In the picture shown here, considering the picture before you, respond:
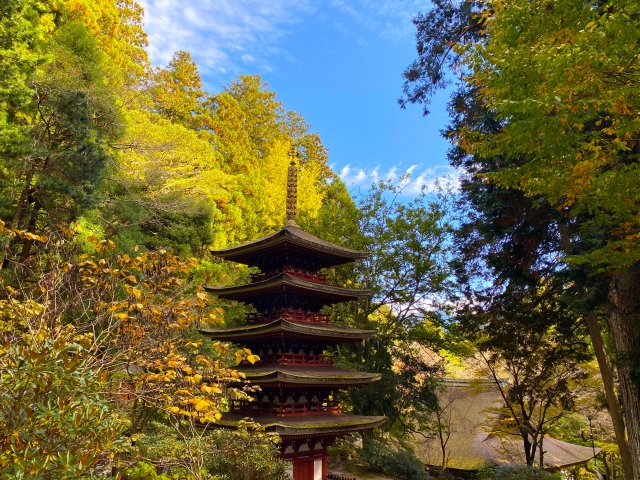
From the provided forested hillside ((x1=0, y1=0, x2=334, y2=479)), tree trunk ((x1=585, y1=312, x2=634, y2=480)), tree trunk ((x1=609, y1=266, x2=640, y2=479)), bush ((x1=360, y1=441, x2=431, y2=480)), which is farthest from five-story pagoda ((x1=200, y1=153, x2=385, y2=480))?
tree trunk ((x1=609, y1=266, x2=640, y2=479))

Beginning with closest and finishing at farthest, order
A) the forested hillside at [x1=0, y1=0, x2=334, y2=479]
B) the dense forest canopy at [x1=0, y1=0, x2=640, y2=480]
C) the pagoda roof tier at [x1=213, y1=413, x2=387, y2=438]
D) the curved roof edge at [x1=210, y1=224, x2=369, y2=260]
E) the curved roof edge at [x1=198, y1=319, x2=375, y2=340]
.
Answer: the forested hillside at [x1=0, y1=0, x2=334, y2=479] < the dense forest canopy at [x1=0, y1=0, x2=640, y2=480] < the pagoda roof tier at [x1=213, y1=413, x2=387, y2=438] < the curved roof edge at [x1=198, y1=319, x2=375, y2=340] < the curved roof edge at [x1=210, y1=224, x2=369, y2=260]

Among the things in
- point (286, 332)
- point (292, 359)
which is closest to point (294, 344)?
point (292, 359)

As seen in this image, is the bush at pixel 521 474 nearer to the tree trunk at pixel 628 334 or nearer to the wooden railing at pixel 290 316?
the tree trunk at pixel 628 334

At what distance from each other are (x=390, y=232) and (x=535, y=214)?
924 centimetres

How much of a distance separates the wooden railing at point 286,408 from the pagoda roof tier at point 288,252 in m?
4.10

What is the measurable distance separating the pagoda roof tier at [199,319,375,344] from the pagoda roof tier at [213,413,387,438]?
2127 millimetres

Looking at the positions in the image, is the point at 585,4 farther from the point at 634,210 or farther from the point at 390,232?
the point at 390,232

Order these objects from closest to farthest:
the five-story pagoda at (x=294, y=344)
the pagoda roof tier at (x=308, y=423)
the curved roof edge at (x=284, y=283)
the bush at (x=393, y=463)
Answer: the pagoda roof tier at (x=308, y=423) < the five-story pagoda at (x=294, y=344) < the curved roof edge at (x=284, y=283) < the bush at (x=393, y=463)

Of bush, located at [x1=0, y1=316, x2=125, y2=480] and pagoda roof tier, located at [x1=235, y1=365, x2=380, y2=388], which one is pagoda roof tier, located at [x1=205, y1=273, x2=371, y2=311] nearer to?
pagoda roof tier, located at [x1=235, y1=365, x2=380, y2=388]

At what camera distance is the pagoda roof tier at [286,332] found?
11.4m

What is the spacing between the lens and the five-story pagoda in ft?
36.9

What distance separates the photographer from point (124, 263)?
5574 mm

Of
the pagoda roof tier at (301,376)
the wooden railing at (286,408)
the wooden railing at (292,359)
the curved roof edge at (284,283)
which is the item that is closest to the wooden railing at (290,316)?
the curved roof edge at (284,283)

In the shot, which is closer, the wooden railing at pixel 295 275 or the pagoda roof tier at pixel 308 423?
the pagoda roof tier at pixel 308 423
